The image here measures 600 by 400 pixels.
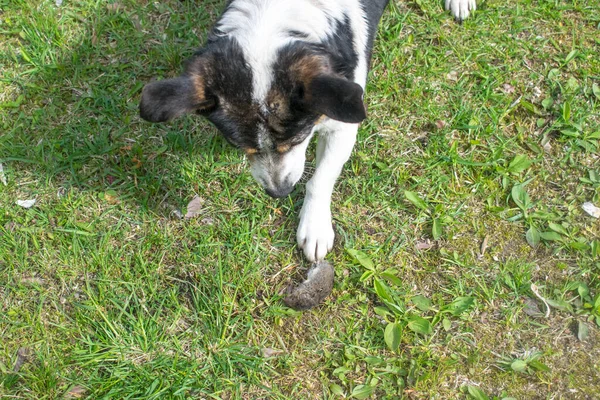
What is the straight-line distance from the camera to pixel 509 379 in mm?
3111

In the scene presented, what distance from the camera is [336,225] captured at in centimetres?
362

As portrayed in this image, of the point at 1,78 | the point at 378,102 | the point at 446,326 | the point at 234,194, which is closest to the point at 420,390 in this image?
the point at 446,326

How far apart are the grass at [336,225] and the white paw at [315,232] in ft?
0.34

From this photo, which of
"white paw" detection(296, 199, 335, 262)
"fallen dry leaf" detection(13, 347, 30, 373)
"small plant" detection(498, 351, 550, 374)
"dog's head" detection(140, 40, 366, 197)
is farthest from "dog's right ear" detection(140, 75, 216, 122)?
"small plant" detection(498, 351, 550, 374)

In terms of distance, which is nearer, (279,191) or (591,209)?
(279,191)

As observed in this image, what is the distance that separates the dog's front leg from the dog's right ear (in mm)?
879

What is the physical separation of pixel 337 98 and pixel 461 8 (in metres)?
2.50

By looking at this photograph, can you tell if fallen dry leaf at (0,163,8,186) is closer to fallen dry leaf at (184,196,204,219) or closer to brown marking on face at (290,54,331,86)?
fallen dry leaf at (184,196,204,219)

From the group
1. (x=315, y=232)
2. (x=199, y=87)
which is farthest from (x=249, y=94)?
(x=315, y=232)

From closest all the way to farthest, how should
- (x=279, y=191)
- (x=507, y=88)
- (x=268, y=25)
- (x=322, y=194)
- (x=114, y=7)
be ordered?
(x=268, y=25) < (x=279, y=191) < (x=322, y=194) < (x=507, y=88) < (x=114, y=7)

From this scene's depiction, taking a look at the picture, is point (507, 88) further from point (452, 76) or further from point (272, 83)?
point (272, 83)

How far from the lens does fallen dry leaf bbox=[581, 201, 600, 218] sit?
11.8ft

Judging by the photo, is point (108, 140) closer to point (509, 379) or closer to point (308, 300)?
point (308, 300)

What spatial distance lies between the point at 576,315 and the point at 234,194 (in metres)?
2.16
